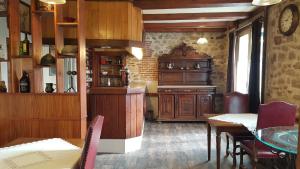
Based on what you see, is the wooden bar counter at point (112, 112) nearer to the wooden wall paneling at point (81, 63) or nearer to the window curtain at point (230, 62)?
the wooden wall paneling at point (81, 63)

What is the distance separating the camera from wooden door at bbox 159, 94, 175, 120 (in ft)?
21.1

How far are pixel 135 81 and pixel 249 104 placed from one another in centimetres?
342

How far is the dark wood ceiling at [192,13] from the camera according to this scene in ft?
13.6

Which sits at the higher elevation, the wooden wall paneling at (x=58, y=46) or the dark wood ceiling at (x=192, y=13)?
the dark wood ceiling at (x=192, y=13)

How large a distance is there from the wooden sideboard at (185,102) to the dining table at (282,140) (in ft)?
13.4

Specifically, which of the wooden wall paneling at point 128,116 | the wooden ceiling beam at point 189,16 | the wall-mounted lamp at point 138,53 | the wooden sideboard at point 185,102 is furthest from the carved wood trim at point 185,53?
the wooden wall paneling at point 128,116

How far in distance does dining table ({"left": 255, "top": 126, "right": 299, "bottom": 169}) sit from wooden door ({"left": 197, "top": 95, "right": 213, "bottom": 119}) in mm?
4087

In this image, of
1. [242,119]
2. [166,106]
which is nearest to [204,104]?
[166,106]

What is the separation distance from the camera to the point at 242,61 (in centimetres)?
571

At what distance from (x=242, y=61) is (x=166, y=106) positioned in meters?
2.17

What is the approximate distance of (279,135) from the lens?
209 centimetres

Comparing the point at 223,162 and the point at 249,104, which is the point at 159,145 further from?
the point at 249,104

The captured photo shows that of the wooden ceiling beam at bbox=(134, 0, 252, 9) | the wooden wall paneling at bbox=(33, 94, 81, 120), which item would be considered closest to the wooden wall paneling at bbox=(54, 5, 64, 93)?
the wooden wall paneling at bbox=(33, 94, 81, 120)

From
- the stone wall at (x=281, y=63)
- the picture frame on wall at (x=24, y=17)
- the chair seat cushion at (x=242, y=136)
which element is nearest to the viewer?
the stone wall at (x=281, y=63)
